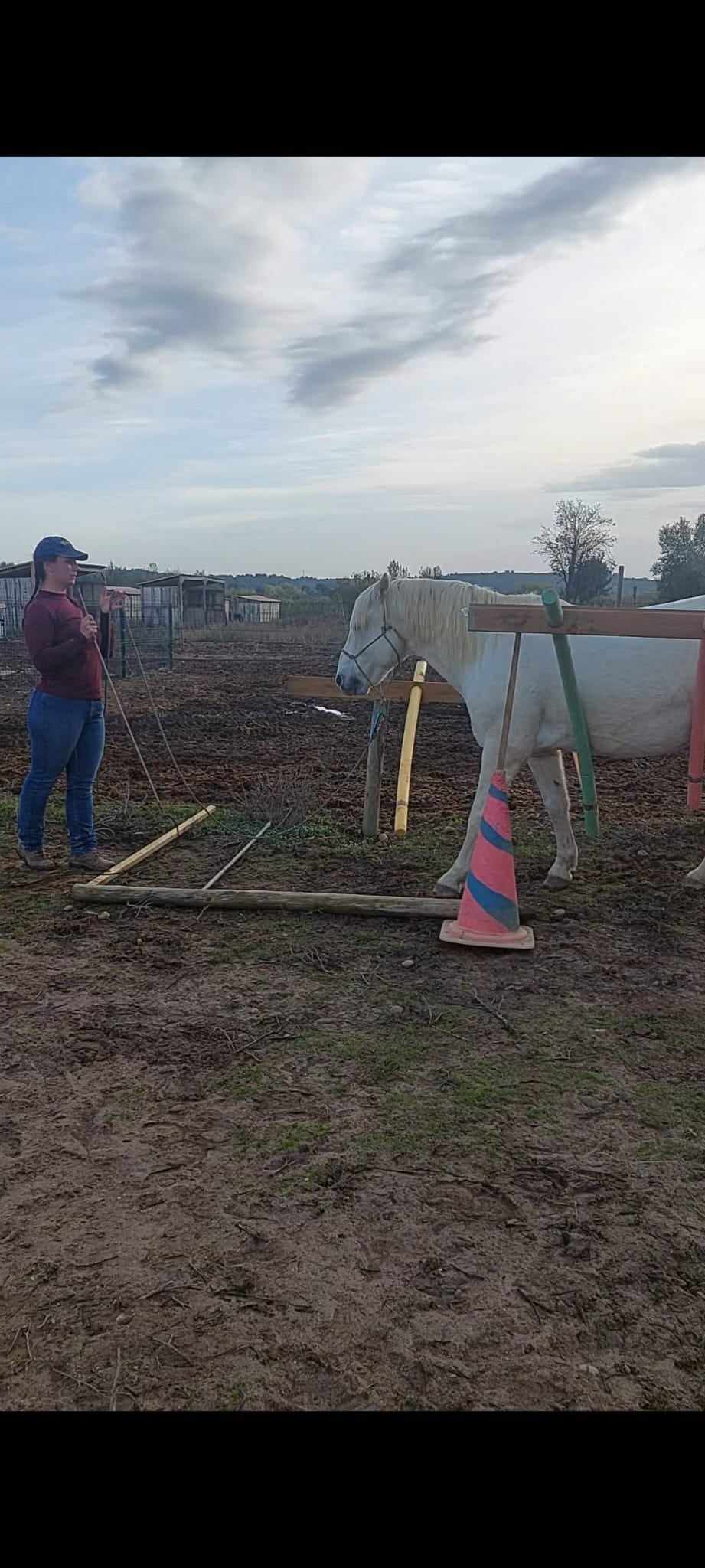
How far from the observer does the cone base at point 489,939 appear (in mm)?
4090

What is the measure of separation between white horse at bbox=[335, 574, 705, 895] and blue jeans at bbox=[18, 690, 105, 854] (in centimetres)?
191

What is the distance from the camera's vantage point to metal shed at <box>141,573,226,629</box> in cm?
4259

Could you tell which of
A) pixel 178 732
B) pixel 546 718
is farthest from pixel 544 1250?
pixel 178 732

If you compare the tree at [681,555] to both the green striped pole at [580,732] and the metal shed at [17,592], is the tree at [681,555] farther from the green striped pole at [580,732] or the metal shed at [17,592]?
the green striped pole at [580,732]

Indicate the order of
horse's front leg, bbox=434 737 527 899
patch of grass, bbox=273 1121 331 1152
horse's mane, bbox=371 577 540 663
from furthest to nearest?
horse's mane, bbox=371 577 540 663
horse's front leg, bbox=434 737 527 899
patch of grass, bbox=273 1121 331 1152

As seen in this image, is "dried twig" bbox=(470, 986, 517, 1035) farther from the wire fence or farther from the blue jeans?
the wire fence

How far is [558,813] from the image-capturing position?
5070mm

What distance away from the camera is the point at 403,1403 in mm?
1678

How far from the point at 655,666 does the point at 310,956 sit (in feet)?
7.61

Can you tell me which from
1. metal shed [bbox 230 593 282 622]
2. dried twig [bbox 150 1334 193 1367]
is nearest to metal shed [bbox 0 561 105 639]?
metal shed [bbox 230 593 282 622]

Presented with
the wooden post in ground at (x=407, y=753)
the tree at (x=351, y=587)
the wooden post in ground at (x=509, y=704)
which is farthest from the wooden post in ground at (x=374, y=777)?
the tree at (x=351, y=587)

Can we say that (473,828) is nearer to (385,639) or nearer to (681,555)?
(385,639)
